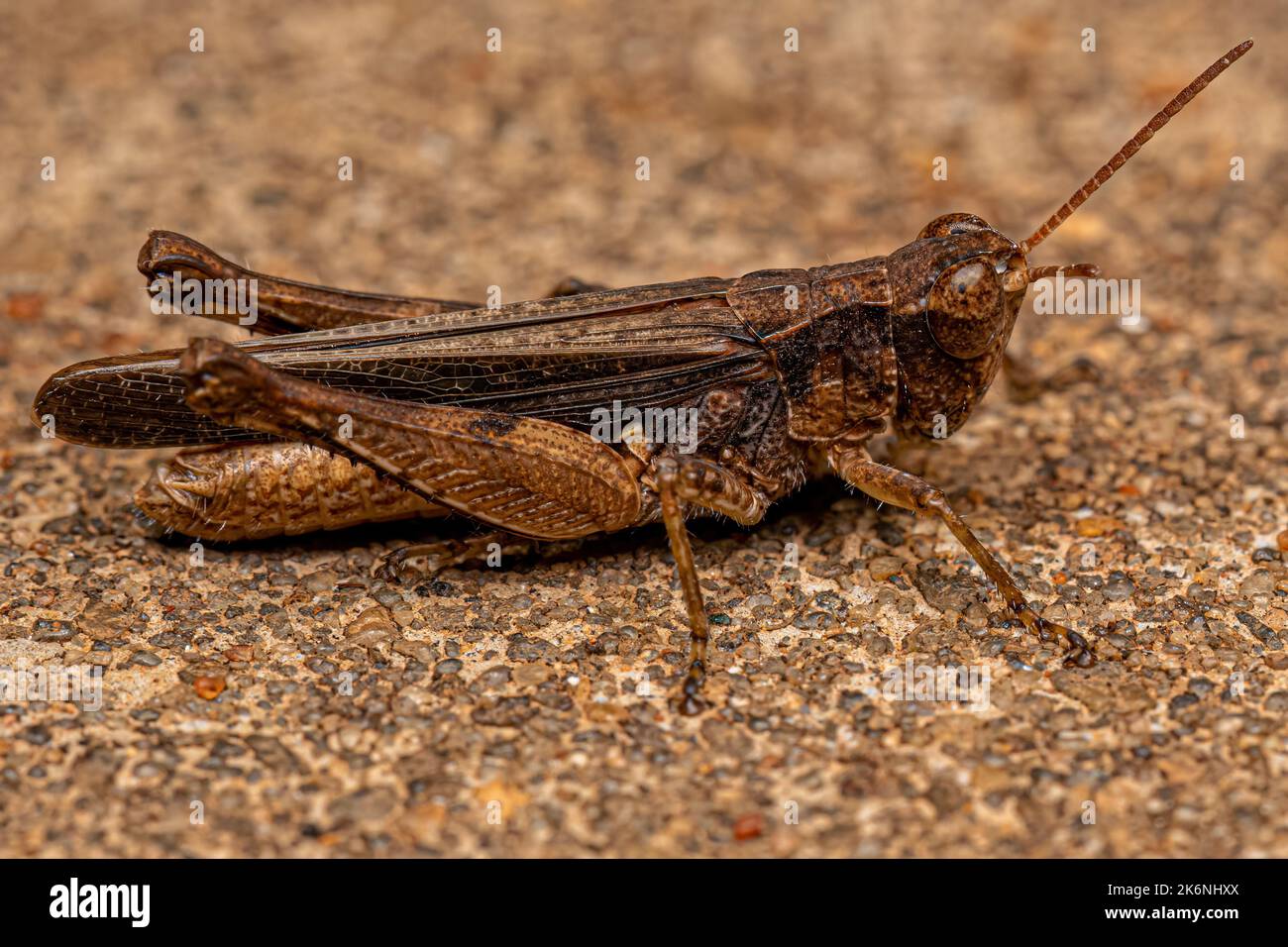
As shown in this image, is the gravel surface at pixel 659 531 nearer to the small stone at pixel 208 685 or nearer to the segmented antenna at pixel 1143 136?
the small stone at pixel 208 685

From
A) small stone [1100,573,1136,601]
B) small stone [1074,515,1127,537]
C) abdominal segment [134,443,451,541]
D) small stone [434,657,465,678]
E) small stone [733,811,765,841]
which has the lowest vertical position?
small stone [733,811,765,841]

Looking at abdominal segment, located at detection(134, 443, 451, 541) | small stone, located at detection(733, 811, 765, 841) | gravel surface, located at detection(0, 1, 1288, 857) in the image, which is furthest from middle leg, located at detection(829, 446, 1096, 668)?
abdominal segment, located at detection(134, 443, 451, 541)

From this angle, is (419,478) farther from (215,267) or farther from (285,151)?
(285,151)

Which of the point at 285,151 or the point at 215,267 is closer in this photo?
the point at 215,267

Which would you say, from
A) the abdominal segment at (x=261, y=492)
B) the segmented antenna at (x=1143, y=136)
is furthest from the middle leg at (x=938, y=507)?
the abdominal segment at (x=261, y=492)

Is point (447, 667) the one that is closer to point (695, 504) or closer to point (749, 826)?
point (695, 504)

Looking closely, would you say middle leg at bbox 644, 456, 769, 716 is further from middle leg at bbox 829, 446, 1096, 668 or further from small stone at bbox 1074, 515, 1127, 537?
small stone at bbox 1074, 515, 1127, 537

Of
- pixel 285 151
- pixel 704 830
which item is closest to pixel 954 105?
pixel 285 151

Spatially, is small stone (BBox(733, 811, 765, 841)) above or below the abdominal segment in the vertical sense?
below
